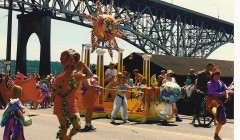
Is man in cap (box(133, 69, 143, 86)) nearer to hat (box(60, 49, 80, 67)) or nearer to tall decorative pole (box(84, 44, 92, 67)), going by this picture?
tall decorative pole (box(84, 44, 92, 67))

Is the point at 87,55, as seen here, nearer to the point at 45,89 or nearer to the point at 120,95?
the point at 120,95

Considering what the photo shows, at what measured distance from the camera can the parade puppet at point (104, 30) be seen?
50.0 feet

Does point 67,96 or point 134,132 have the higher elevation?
point 67,96

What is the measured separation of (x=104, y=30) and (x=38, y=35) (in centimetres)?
2532

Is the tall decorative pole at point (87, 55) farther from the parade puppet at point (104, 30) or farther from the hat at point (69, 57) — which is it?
the hat at point (69, 57)

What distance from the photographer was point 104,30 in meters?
15.3

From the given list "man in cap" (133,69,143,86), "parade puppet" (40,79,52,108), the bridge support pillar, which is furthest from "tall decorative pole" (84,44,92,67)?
→ the bridge support pillar

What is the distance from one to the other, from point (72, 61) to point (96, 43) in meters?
8.88

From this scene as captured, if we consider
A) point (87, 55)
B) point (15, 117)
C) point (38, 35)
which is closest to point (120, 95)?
point (87, 55)

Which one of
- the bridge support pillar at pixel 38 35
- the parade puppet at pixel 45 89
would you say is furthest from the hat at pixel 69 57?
the bridge support pillar at pixel 38 35

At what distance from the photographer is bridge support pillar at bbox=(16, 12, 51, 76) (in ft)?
126

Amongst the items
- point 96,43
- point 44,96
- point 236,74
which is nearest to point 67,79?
point 236,74

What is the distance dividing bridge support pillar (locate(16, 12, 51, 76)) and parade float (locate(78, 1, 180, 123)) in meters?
23.2

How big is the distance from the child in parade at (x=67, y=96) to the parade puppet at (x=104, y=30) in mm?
8449
